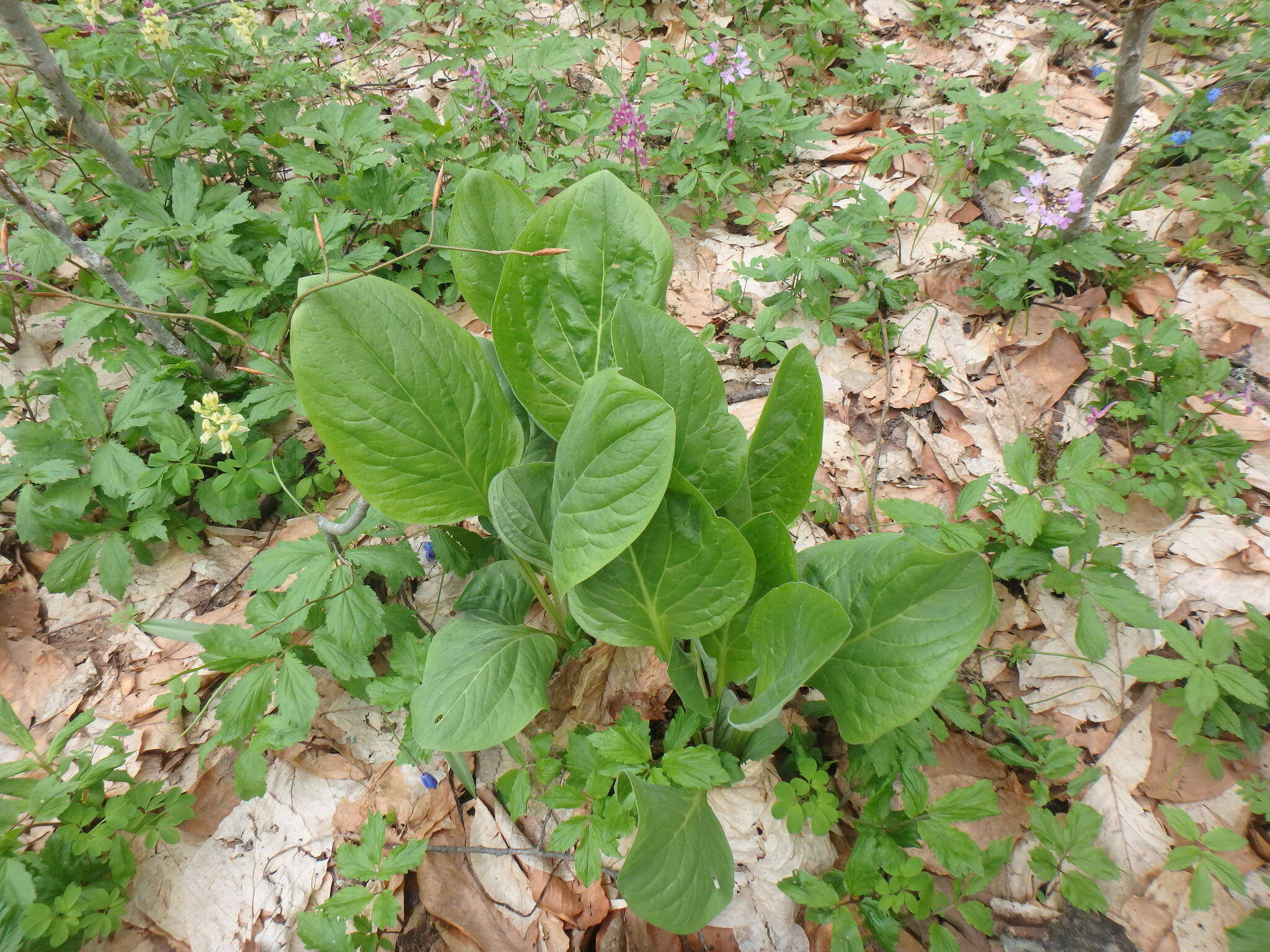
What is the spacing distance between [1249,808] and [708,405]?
1.53 meters

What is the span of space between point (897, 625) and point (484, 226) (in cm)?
111

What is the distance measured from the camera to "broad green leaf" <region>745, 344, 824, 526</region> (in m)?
1.13

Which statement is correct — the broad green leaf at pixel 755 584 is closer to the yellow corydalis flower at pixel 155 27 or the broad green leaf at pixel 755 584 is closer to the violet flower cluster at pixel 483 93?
the violet flower cluster at pixel 483 93

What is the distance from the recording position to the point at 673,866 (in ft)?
3.49

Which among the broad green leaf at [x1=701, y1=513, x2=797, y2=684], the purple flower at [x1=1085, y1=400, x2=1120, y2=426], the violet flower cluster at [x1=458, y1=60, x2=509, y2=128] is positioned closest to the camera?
the broad green leaf at [x1=701, y1=513, x2=797, y2=684]

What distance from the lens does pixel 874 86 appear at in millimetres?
2783

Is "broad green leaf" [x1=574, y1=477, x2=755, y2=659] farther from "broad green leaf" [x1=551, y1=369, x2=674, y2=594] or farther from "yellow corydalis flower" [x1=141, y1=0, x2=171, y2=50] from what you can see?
"yellow corydalis flower" [x1=141, y1=0, x2=171, y2=50]

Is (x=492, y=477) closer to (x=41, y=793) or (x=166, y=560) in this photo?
(x=41, y=793)

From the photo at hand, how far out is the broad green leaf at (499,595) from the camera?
4.97 ft

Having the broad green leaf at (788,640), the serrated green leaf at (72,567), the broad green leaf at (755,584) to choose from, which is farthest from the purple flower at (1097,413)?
the serrated green leaf at (72,567)

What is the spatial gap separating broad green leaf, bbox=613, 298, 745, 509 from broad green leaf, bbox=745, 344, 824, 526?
9 centimetres

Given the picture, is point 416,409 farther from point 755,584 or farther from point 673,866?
point 673,866

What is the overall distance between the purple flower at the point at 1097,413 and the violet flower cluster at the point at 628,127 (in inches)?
69.8

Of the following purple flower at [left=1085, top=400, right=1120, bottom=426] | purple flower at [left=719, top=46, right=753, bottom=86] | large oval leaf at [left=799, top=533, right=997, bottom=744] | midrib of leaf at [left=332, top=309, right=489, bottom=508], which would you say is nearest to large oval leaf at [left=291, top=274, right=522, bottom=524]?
midrib of leaf at [left=332, top=309, right=489, bottom=508]
